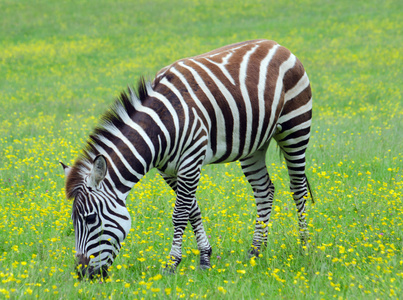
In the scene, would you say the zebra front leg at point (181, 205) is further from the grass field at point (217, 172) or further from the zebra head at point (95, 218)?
the zebra head at point (95, 218)

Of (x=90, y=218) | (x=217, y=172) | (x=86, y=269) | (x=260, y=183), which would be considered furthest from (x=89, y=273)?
(x=217, y=172)

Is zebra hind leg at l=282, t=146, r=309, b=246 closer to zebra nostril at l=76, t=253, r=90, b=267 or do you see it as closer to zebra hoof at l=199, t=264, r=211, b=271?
zebra hoof at l=199, t=264, r=211, b=271

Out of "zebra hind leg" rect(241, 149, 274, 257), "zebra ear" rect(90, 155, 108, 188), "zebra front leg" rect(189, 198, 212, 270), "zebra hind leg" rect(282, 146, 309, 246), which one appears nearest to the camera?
"zebra ear" rect(90, 155, 108, 188)

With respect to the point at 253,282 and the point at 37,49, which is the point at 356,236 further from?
the point at 37,49

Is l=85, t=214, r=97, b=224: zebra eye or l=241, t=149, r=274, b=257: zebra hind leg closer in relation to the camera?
l=85, t=214, r=97, b=224: zebra eye

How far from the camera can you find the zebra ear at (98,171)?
11.9 ft

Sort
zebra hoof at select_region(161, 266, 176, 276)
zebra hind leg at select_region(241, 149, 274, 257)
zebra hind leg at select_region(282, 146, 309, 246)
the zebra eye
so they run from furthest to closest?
1. zebra hind leg at select_region(241, 149, 274, 257)
2. zebra hind leg at select_region(282, 146, 309, 246)
3. zebra hoof at select_region(161, 266, 176, 276)
4. the zebra eye

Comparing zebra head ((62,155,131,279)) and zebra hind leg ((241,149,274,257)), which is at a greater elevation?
zebra head ((62,155,131,279))

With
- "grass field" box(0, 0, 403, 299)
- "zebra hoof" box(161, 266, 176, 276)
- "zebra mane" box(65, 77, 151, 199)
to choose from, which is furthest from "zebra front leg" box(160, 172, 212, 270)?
"zebra mane" box(65, 77, 151, 199)

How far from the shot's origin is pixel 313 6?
31.6 m

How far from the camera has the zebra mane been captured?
151 inches

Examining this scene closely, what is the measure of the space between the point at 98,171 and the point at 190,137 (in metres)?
0.97

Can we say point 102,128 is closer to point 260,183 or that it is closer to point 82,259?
point 82,259

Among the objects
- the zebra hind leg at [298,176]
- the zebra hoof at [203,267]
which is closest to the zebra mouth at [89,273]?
the zebra hoof at [203,267]
